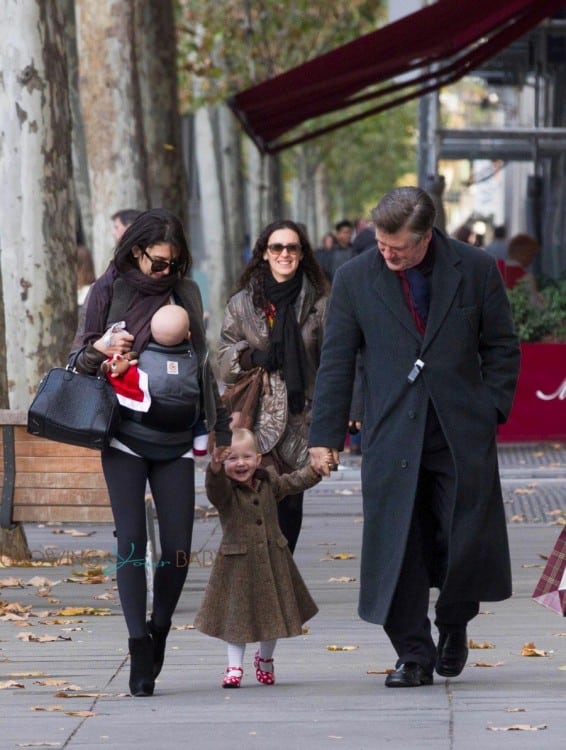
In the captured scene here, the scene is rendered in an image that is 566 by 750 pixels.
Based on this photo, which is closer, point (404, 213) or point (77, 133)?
Result: point (404, 213)

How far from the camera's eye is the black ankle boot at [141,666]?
20.4 feet

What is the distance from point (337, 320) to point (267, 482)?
70 centimetres

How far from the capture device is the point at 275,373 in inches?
316

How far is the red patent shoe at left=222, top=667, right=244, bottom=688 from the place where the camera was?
254 inches

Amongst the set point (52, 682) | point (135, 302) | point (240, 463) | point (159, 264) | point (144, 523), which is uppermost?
point (159, 264)

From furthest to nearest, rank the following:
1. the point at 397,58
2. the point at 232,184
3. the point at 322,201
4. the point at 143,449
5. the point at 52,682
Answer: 1. the point at 322,201
2. the point at 232,184
3. the point at 397,58
4. the point at 52,682
5. the point at 143,449

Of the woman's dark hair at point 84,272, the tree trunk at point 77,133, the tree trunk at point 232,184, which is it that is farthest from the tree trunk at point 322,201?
the woman's dark hair at point 84,272

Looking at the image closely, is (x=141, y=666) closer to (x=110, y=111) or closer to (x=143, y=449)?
(x=143, y=449)

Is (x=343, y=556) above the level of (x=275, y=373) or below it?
below

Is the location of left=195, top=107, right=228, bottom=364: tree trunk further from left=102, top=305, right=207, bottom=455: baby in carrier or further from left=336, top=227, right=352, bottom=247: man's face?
→ left=102, top=305, right=207, bottom=455: baby in carrier

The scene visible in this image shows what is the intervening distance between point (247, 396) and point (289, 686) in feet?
5.93

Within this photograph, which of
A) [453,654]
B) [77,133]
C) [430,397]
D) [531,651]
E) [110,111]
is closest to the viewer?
[430,397]

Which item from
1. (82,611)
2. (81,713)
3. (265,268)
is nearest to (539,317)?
(265,268)

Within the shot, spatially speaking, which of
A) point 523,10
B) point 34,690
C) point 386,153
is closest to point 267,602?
point 34,690
